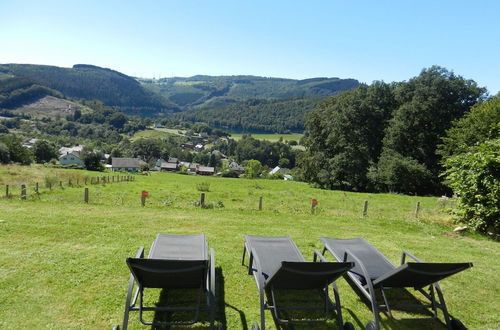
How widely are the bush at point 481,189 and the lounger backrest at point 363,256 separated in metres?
5.93

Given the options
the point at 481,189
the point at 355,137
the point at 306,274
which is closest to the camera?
the point at 306,274

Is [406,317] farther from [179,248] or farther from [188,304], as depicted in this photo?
[179,248]

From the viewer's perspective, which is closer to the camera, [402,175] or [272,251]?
[272,251]

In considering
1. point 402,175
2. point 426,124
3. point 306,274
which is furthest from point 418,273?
point 426,124

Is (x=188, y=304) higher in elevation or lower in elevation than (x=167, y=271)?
lower

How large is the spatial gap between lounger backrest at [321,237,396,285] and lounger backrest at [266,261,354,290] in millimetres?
1008

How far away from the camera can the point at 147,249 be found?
7031mm

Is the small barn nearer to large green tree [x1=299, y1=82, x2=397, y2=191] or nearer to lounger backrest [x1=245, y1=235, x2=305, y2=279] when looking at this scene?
large green tree [x1=299, y1=82, x2=397, y2=191]

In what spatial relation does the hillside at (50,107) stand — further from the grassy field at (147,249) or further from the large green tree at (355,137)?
the grassy field at (147,249)

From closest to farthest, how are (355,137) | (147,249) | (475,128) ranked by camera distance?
(147,249) < (475,128) < (355,137)

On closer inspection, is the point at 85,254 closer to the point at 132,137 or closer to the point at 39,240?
the point at 39,240

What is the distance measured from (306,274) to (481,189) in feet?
29.5

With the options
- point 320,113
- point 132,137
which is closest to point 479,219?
point 320,113

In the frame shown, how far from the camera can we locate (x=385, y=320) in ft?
15.2
